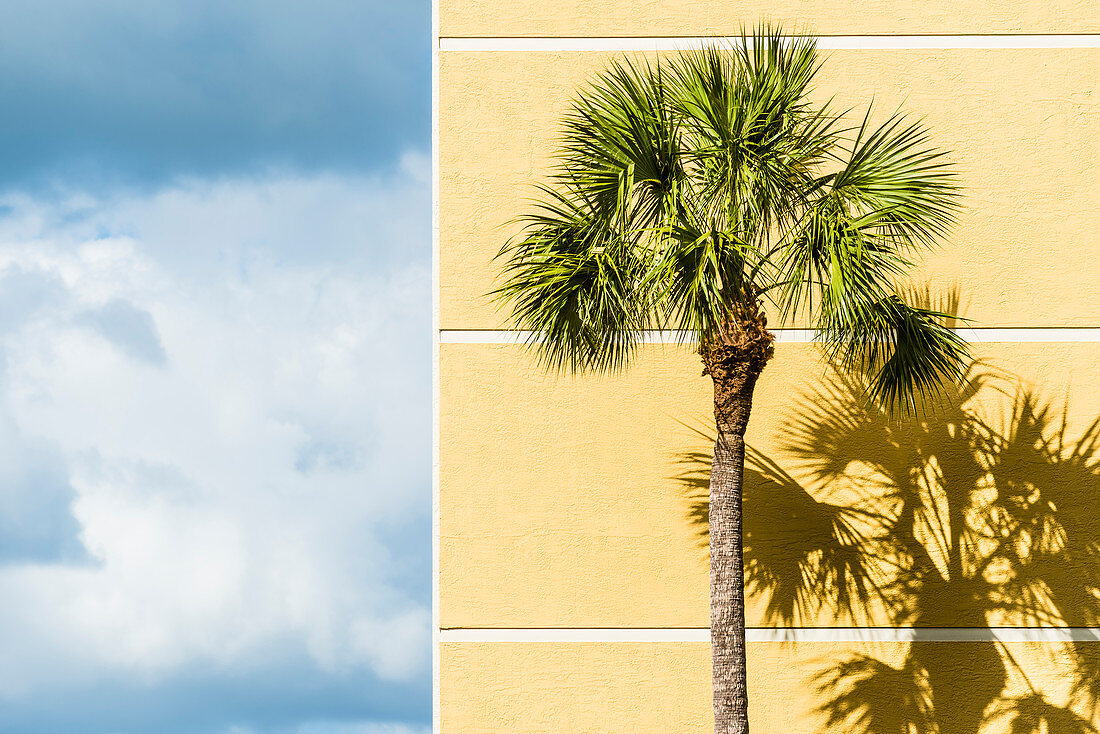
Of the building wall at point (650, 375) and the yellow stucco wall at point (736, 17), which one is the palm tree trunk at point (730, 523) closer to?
the building wall at point (650, 375)

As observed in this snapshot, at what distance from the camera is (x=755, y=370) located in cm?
695

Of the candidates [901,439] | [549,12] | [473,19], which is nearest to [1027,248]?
[901,439]

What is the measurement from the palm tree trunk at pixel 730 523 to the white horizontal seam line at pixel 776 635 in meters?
1.50

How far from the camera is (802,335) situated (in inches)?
348

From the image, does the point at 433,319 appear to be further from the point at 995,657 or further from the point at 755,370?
the point at 995,657

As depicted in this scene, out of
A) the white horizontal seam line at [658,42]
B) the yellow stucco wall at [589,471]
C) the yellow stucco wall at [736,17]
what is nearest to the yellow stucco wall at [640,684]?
the yellow stucco wall at [589,471]

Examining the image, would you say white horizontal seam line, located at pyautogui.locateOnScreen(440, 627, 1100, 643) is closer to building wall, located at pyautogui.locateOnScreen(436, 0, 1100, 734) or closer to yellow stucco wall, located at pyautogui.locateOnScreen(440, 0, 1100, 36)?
building wall, located at pyautogui.locateOnScreen(436, 0, 1100, 734)

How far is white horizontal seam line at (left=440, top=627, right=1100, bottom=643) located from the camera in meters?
8.43

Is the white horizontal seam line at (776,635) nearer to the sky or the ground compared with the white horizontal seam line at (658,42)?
nearer to the ground

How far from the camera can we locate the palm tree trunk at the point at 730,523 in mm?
6867

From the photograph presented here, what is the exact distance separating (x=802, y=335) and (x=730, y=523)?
8.37 feet

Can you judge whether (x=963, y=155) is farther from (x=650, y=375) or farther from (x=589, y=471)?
(x=589, y=471)

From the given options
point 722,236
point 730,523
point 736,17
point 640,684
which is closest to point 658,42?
point 736,17

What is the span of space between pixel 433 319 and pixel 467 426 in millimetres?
1010
